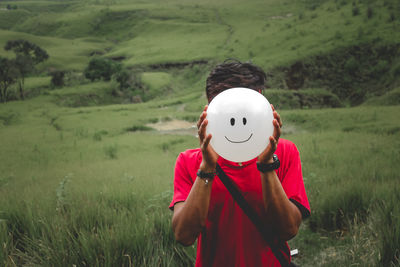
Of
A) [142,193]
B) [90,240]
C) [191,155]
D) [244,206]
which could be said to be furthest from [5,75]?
[244,206]

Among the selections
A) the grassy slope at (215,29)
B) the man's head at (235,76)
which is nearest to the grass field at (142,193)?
the man's head at (235,76)

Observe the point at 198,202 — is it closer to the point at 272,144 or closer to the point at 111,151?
the point at 272,144

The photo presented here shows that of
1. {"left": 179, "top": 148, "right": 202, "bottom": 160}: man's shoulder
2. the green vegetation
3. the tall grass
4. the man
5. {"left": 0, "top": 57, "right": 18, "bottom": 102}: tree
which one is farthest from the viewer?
{"left": 0, "top": 57, "right": 18, "bottom": 102}: tree

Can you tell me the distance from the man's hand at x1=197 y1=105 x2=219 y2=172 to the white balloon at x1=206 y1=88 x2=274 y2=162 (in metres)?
0.03

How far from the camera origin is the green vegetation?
2.71 meters

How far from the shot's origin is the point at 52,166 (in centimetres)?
841

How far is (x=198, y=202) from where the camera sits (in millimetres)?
1434

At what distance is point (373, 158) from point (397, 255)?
425 cm

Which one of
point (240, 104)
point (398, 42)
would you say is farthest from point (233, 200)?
point (398, 42)

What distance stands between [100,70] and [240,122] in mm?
38071

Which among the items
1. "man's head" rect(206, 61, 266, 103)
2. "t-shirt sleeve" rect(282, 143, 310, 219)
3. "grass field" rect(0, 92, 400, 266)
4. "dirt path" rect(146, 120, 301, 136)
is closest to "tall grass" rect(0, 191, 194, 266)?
"grass field" rect(0, 92, 400, 266)

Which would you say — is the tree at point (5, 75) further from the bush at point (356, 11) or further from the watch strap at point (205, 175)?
the bush at point (356, 11)

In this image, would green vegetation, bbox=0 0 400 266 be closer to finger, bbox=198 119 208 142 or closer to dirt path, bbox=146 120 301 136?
dirt path, bbox=146 120 301 136

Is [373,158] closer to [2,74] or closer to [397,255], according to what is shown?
[397,255]
